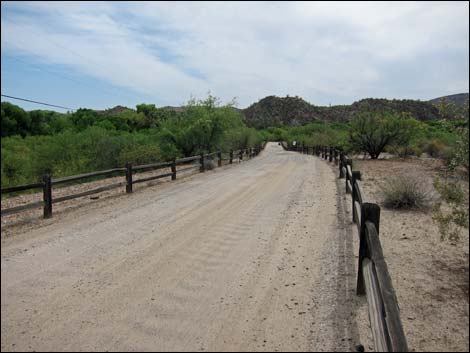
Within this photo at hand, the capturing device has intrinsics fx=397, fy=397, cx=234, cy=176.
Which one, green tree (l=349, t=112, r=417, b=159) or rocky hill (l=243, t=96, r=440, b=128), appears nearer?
green tree (l=349, t=112, r=417, b=159)

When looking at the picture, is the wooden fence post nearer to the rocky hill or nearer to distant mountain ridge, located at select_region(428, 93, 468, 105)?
distant mountain ridge, located at select_region(428, 93, 468, 105)

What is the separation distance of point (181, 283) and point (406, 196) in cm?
675

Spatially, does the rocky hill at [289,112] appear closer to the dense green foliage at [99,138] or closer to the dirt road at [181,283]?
the dense green foliage at [99,138]

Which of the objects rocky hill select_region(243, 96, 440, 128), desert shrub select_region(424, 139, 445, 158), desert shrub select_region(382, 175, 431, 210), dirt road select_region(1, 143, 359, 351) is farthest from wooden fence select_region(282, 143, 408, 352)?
rocky hill select_region(243, 96, 440, 128)

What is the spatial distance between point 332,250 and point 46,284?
399 centimetres

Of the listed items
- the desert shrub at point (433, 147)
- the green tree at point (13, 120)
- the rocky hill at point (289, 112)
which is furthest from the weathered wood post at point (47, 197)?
the rocky hill at point (289, 112)

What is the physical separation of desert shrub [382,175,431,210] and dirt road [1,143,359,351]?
173 centimetres

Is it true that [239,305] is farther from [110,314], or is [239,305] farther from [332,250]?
[332,250]

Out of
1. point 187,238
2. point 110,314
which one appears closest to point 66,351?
point 110,314

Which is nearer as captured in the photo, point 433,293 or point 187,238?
point 433,293

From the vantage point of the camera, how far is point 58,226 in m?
7.39

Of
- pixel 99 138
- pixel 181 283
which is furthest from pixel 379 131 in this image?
pixel 181 283

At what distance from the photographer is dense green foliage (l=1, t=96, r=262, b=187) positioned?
1.85 metres

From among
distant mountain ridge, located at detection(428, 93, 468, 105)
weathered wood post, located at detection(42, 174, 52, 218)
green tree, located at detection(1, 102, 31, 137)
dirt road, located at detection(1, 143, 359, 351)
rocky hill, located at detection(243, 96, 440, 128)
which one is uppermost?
Result: rocky hill, located at detection(243, 96, 440, 128)
